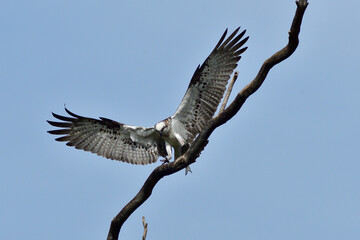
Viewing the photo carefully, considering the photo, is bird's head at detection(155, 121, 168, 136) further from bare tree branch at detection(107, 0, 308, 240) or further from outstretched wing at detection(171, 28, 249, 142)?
bare tree branch at detection(107, 0, 308, 240)

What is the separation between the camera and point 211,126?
8.87 m

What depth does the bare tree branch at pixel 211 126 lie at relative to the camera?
26.3 ft

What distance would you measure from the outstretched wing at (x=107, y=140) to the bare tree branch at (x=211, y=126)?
112 inches

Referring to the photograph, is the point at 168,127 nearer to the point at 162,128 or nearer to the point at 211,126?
the point at 162,128

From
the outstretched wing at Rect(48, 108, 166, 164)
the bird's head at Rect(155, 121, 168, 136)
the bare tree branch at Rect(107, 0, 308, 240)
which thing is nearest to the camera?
the bare tree branch at Rect(107, 0, 308, 240)

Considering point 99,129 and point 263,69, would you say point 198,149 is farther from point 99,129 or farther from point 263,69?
point 99,129

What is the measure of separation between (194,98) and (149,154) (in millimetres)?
1603

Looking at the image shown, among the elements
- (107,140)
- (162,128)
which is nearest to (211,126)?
(162,128)

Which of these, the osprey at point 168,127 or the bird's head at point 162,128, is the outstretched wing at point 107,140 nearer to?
the osprey at point 168,127

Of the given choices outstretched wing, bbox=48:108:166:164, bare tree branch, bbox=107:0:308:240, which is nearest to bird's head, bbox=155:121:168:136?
outstretched wing, bbox=48:108:166:164

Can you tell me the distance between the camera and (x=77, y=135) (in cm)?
1233

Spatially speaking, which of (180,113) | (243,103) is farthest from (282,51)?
(180,113)

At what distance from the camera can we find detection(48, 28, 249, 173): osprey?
11570mm

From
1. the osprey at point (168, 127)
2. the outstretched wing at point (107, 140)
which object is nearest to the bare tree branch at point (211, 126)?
the osprey at point (168, 127)
